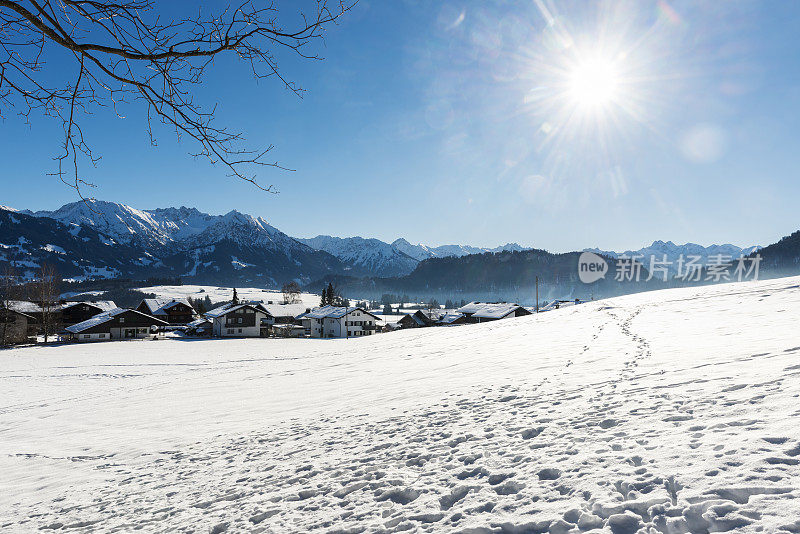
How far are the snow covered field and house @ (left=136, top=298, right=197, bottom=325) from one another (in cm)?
8568

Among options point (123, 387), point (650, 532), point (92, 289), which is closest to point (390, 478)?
point (650, 532)

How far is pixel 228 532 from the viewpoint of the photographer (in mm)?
4000

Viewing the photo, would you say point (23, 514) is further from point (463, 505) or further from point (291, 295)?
point (291, 295)

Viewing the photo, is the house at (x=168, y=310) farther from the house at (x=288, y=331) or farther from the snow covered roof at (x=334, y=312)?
the snow covered roof at (x=334, y=312)

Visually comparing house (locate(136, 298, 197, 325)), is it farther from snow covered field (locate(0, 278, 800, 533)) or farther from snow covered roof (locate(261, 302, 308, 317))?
snow covered field (locate(0, 278, 800, 533))

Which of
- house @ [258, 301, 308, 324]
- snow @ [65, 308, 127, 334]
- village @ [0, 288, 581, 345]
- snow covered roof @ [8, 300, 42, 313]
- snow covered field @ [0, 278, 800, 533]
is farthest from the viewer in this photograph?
house @ [258, 301, 308, 324]

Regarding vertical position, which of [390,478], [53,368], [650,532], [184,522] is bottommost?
[53,368]

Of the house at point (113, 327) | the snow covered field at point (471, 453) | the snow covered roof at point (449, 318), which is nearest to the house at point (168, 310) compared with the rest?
the house at point (113, 327)

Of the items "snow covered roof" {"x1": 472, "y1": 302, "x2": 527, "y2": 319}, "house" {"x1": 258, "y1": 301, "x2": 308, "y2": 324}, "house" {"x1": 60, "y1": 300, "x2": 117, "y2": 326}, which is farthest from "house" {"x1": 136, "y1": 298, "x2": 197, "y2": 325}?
"snow covered roof" {"x1": 472, "y1": 302, "x2": 527, "y2": 319}

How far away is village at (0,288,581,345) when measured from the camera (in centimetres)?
5506

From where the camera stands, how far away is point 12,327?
49.7 meters

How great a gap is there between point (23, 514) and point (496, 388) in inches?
344

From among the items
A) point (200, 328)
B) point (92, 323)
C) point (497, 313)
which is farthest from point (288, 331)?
point (497, 313)

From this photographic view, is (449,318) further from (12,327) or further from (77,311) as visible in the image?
(77,311)
